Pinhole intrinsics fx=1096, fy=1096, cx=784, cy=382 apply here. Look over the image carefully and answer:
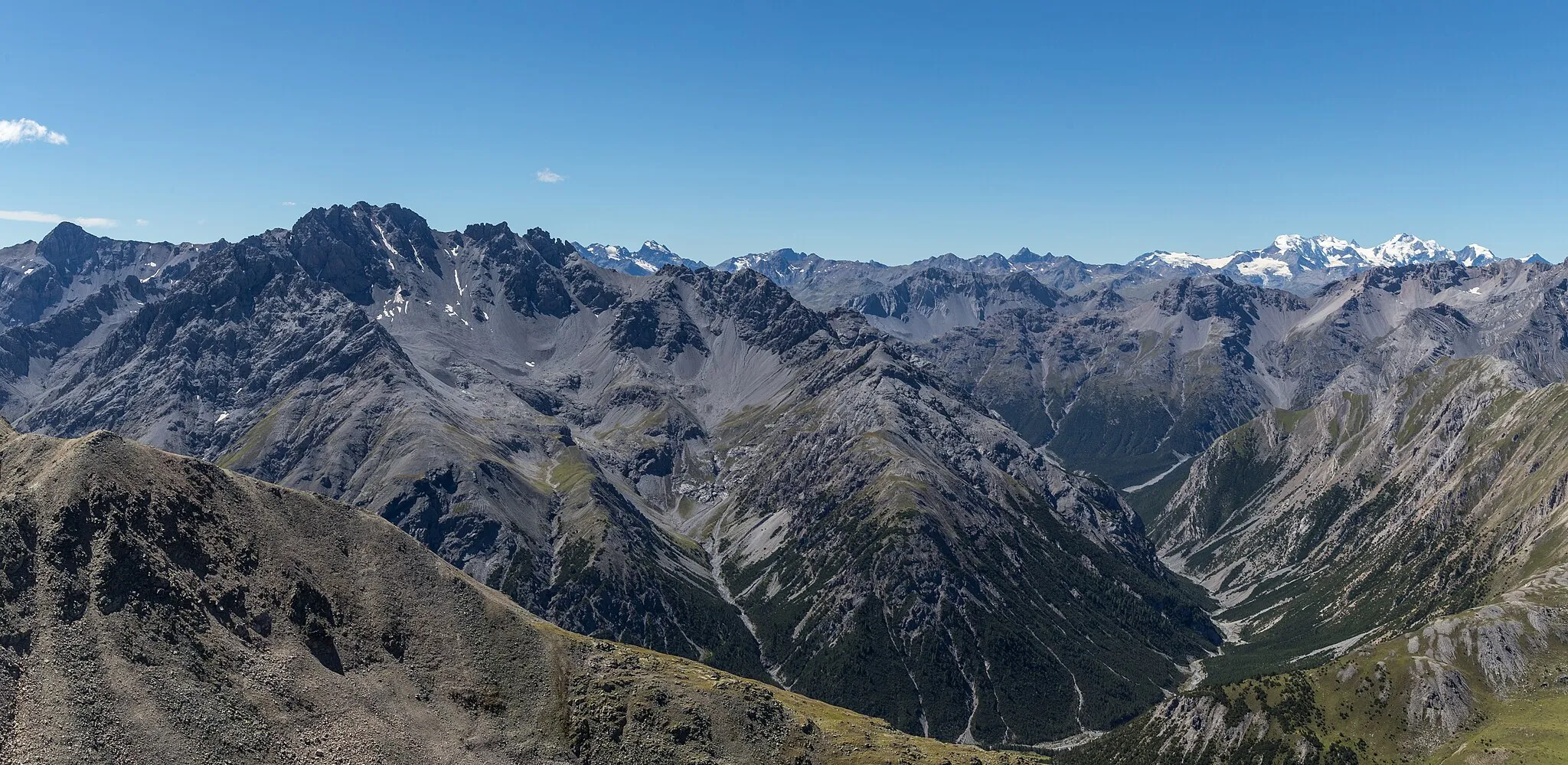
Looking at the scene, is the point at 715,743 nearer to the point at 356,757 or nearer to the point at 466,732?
the point at 466,732

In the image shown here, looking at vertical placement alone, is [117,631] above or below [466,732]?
above

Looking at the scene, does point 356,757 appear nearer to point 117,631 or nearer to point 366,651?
point 366,651

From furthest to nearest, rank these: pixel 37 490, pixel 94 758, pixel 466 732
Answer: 1. pixel 466 732
2. pixel 37 490
3. pixel 94 758

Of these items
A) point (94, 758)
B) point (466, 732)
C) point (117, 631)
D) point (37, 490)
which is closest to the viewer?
point (94, 758)

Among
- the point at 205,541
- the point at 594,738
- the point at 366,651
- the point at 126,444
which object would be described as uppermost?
the point at 126,444

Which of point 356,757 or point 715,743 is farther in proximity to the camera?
point 715,743

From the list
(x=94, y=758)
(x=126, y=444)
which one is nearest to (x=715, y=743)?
(x=94, y=758)

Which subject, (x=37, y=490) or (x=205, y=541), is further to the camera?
(x=205, y=541)

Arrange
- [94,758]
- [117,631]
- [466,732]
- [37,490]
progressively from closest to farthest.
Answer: [94,758] < [117,631] < [37,490] < [466,732]

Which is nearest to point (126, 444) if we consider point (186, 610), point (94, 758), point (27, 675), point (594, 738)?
point (186, 610)
